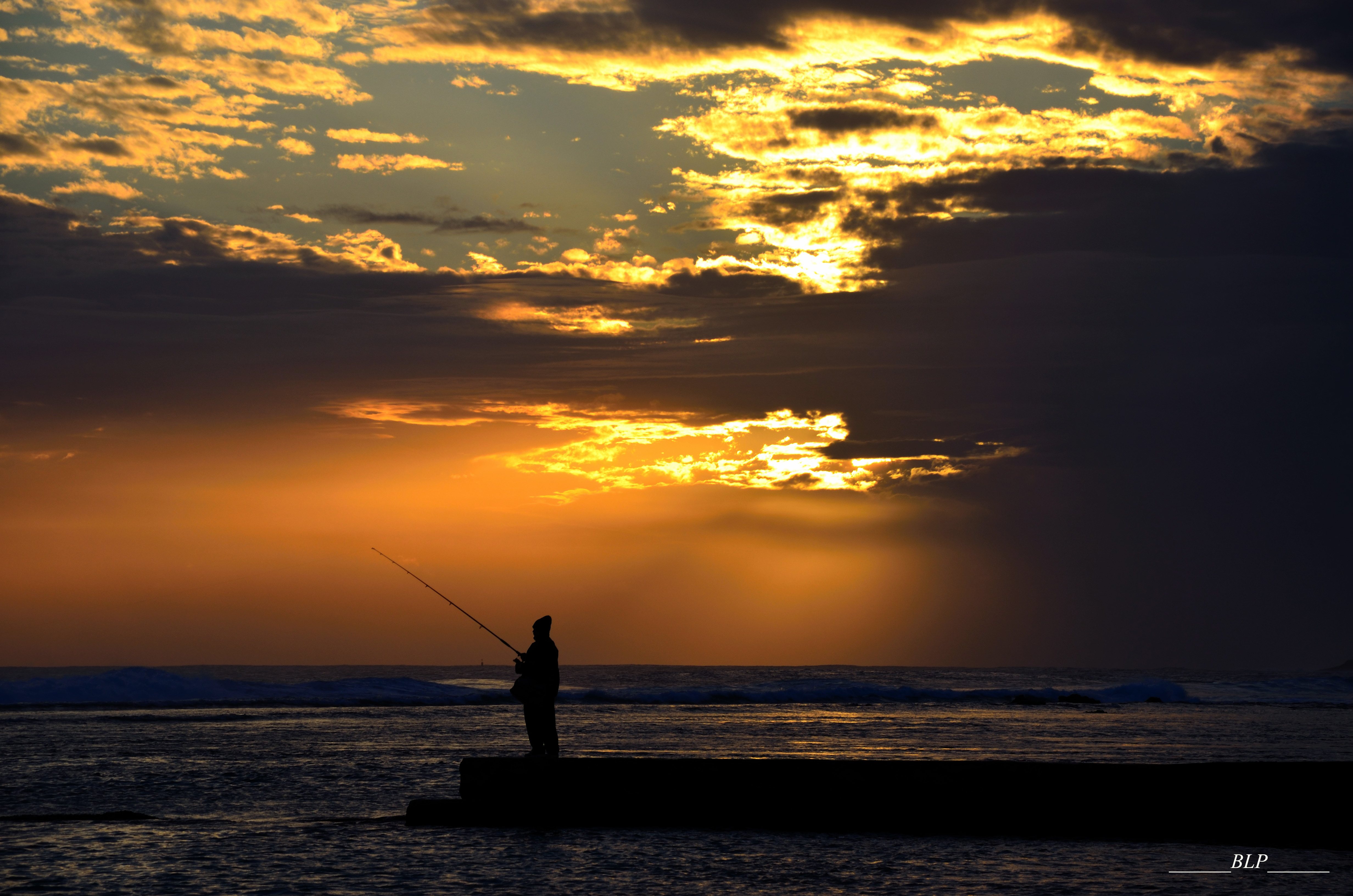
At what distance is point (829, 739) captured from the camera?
20.1 meters

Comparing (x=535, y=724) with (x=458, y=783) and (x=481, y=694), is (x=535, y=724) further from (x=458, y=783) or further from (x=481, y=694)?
(x=481, y=694)

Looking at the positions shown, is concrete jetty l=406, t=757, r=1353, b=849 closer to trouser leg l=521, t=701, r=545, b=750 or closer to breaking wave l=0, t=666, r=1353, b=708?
trouser leg l=521, t=701, r=545, b=750

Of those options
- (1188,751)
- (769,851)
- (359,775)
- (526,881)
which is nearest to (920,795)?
(769,851)

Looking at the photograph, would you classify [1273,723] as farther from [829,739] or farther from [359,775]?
[359,775]

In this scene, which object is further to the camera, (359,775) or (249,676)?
(249,676)

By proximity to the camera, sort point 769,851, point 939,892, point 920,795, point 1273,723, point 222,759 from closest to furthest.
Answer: point 939,892
point 769,851
point 920,795
point 222,759
point 1273,723

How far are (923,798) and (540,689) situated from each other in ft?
12.6

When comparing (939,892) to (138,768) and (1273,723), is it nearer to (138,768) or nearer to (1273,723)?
(138,768)

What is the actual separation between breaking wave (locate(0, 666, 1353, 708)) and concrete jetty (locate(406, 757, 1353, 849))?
26348 mm

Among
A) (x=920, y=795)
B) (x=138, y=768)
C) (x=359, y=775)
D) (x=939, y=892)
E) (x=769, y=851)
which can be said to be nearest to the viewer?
(x=939, y=892)

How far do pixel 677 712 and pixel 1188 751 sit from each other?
15.5m

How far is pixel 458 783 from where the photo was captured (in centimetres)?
1347

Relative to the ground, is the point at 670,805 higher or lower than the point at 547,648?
lower

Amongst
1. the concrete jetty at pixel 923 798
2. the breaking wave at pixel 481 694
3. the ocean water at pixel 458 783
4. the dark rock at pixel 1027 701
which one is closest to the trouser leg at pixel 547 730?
the concrete jetty at pixel 923 798
